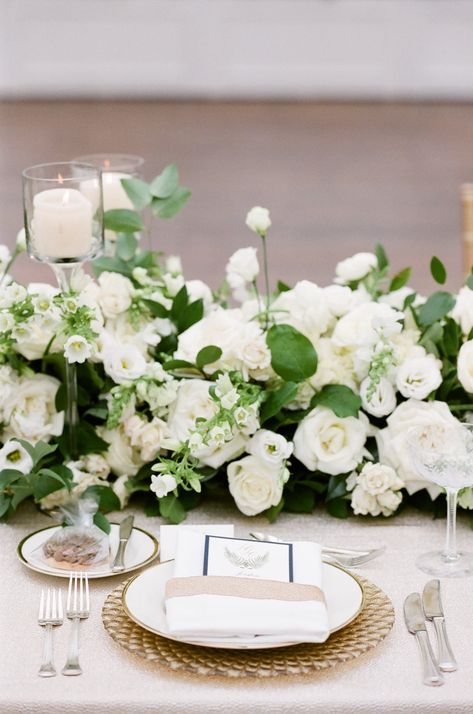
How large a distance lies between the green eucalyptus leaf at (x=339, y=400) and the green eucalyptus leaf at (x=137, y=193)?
51 centimetres

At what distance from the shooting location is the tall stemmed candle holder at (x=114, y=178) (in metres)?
2.04

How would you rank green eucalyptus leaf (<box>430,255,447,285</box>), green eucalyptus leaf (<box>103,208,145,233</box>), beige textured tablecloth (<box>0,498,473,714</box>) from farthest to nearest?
green eucalyptus leaf (<box>103,208,145,233</box>) < green eucalyptus leaf (<box>430,255,447,285</box>) < beige textured tablecloth (<box>0,498,473,714</box>)

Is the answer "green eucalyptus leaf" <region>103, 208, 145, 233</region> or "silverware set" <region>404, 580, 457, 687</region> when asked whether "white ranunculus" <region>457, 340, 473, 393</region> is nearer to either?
"silverware set" <region>404, 580, 457, 687</region>

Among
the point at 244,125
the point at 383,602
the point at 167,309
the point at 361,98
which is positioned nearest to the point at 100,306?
the point at 167,309

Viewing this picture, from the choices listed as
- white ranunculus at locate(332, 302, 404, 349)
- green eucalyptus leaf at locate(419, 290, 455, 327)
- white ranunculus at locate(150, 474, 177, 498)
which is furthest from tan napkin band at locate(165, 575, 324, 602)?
green eucalyptus leaf at locate(419, 290, 455, 327)

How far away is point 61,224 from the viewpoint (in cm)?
154

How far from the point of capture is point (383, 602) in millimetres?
1315

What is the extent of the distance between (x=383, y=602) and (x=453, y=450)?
0.26 meters

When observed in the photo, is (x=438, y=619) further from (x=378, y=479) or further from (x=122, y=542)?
(x=122, y=542)

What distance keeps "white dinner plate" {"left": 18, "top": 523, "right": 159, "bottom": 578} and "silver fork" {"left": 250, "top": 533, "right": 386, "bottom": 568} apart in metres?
0.14

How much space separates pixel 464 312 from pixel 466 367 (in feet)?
0.40

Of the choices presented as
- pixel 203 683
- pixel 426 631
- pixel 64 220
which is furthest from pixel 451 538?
pixel 64 220

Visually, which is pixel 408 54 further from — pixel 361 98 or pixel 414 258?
pixel 414 258

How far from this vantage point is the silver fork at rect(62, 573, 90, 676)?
46.4 inches
